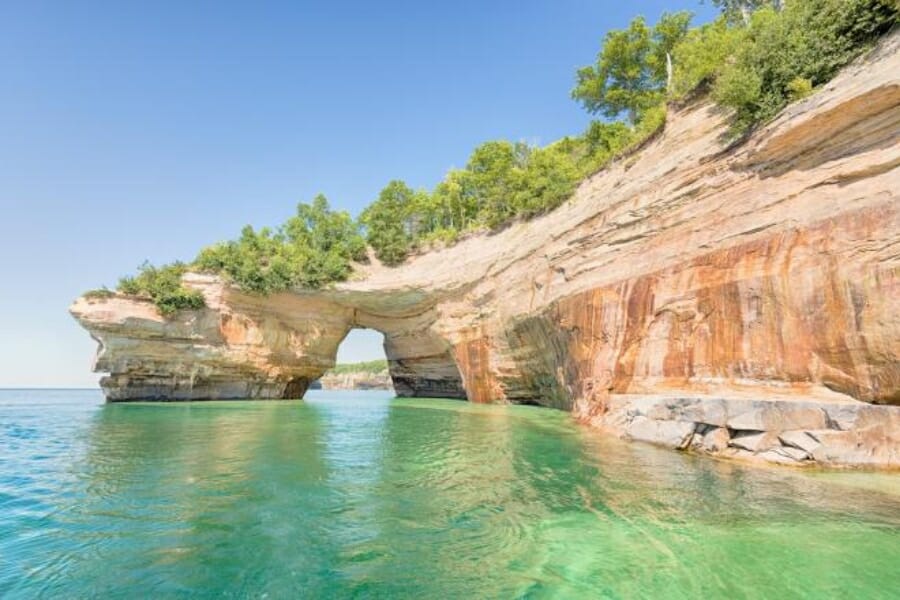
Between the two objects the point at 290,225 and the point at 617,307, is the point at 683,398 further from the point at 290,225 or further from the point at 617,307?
the point at 290,225

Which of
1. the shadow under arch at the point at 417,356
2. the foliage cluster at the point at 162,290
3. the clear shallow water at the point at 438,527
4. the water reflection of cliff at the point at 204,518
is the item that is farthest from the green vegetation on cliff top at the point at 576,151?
the water reflection of cliff at the point at 204,518

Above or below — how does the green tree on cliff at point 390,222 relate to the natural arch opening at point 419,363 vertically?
above

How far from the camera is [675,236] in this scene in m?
12.7

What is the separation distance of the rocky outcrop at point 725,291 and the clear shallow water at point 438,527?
134 cm

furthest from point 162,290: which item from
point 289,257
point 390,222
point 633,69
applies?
point 633,69

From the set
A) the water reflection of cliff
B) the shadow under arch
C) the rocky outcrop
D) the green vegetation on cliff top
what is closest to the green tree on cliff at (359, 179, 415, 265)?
the green vegetation on cliff top

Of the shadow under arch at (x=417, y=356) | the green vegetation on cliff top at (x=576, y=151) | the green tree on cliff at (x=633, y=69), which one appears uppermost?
the green tree on cliff at (x=633, y=69)

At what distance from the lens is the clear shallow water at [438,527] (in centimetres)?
371

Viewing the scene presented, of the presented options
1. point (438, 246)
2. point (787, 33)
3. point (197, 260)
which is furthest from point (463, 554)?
point (197, 260)

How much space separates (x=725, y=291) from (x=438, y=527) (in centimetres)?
923

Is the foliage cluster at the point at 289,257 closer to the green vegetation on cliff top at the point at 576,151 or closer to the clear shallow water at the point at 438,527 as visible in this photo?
the green vegetation on cliff top at the point at 576,151

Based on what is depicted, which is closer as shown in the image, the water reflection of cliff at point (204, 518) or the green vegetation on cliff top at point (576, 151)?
the water reflection of cliff at point (204, 518)

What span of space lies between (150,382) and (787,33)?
34.3 m

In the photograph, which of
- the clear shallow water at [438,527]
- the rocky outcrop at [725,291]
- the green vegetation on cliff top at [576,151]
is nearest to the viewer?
the clear shallow water at [438,527]
